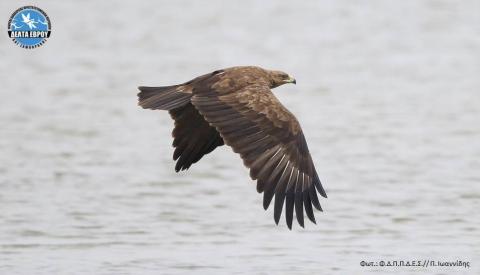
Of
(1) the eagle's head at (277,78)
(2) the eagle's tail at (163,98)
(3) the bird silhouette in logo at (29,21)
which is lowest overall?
(2) the eagle's tail at (163,98)

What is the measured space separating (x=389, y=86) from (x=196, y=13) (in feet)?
22.0

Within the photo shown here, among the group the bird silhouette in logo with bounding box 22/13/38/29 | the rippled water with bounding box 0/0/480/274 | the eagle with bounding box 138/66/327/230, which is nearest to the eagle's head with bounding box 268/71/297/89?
the eagle with bounding box 138/66/327/230

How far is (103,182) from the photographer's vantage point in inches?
630

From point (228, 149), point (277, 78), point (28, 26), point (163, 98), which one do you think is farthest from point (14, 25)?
point (163, 98)

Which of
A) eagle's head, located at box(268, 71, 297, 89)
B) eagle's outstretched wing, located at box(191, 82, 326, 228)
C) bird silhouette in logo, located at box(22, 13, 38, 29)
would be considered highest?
bird silhouette in logo, located at box(22, 13, 38, 29)

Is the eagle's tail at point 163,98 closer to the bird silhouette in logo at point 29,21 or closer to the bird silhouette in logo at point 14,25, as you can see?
the bird silhouette in logo at point 29,21

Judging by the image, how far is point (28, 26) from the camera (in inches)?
782

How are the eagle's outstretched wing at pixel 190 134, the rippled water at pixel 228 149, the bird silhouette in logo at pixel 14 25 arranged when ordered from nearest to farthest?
1. the eagle's outstretched wing at pixel 190 134
2. the rippled water at pixel 228 149
3. the bird silhouette in logo at pixel 14 25

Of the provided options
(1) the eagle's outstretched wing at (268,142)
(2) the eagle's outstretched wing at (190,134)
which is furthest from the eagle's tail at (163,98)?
(2) the eagle's outstretched wing at (190,134)

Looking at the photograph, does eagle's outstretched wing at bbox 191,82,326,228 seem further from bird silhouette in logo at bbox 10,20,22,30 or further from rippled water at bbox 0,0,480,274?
bird silhouette in logo at bbox 10,20,22,30

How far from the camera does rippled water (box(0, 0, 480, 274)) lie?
528 inches

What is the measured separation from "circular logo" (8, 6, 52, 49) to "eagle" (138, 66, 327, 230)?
25.7ft

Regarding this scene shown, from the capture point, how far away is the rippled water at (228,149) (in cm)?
1341

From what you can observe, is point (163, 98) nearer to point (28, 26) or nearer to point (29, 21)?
point (28, 26)
